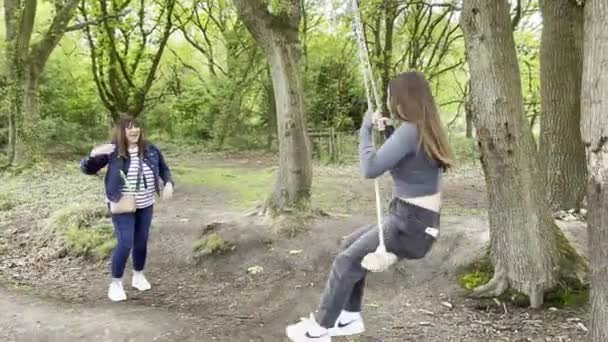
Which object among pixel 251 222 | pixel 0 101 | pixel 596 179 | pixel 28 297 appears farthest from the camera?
pixel 0 101

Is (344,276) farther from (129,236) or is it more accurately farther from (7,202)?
(7,202)

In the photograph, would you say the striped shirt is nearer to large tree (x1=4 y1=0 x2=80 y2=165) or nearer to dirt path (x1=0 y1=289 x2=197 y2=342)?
dirt path (x1=0 y1=289 x2=197 y2=342)

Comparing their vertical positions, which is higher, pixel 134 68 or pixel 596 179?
pixel 134 68

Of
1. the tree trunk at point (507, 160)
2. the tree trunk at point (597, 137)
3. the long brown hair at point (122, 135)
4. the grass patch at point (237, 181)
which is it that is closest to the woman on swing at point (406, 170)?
the tree trunk at point (597, 137)

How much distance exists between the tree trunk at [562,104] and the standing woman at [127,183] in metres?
4.72

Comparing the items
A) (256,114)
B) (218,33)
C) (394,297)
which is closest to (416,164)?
(394,297)

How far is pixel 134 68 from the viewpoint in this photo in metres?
20.7

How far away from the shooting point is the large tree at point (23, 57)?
47.5 ft

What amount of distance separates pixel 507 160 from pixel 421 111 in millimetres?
1542

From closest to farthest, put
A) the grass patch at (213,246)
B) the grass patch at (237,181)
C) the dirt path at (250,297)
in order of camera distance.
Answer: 1. the dirt path at (250,297)
2. the grass patch at (213,246)
3. the grass patch at (237,181)

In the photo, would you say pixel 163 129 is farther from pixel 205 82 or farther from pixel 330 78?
pixel 330 78

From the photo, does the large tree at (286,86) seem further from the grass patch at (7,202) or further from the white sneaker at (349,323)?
the grass patch at (7,202)

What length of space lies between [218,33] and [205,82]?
3231 mm

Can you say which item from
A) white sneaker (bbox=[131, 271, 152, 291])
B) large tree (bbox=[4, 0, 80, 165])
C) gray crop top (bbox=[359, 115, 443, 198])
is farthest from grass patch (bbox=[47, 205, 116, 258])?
large tree (bbox=[4, 0, 80, 165])
